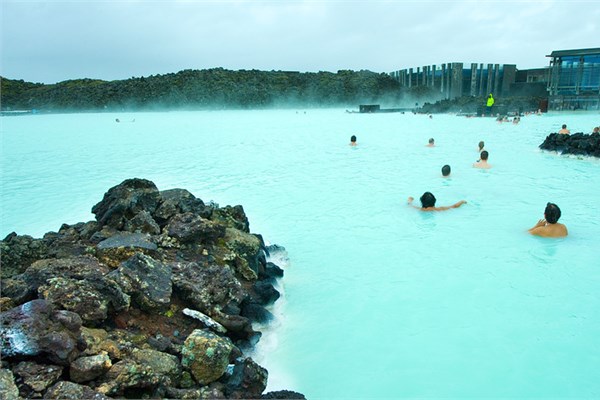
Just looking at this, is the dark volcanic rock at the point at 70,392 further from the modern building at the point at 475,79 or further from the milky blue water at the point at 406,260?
the modern building at the point at 475,79

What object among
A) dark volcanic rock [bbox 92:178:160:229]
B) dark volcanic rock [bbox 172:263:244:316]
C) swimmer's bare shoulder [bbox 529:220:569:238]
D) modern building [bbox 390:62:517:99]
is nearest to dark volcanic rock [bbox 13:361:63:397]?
dark volcanic rock [bbox 172:263:244:316]

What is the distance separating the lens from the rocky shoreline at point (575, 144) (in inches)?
480

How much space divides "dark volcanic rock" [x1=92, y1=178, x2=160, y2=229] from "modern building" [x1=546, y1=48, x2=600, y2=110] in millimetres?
31603

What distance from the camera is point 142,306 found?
3062 millimetres

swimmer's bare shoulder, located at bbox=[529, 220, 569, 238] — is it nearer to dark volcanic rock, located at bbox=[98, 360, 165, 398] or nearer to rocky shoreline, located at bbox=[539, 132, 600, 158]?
dark volcanic rock, located at bbox=[98, 360, 165, 398]

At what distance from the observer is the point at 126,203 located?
475 centimetres

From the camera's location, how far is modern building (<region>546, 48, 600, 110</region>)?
28.3 meters

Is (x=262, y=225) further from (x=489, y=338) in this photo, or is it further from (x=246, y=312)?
(x=489, y=338)

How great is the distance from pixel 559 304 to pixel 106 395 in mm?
4005

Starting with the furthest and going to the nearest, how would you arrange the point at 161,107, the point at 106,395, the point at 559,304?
1. the point at 161,107
2. the point at 559,304
3. the point at 106,395

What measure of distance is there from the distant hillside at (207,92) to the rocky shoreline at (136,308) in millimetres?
49631

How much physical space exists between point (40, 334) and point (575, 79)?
3525cm

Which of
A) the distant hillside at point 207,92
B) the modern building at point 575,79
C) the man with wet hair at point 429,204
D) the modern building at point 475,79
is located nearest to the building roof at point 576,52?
the modern building at point 575,79

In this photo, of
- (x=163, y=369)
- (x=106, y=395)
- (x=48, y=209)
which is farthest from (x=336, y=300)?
(x=48, y=209)
